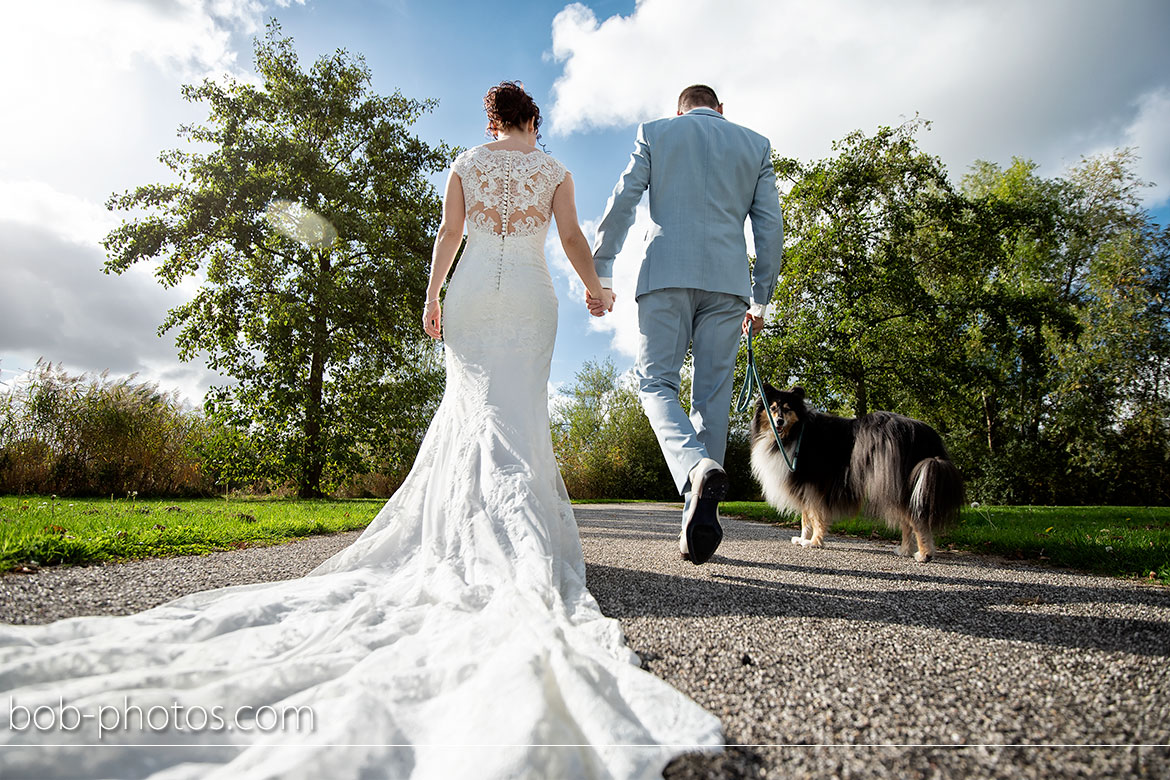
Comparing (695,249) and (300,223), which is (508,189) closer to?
(695,249)

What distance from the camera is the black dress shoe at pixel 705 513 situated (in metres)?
2.60

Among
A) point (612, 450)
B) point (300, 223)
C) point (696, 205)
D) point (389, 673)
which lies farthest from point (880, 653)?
point (612, 450)

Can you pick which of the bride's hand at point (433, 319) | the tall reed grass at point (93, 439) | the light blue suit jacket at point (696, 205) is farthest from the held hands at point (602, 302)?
the tall reed grass at point (93, 439)

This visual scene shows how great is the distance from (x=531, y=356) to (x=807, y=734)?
92.5 inches

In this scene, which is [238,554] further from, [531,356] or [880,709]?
[880,709]

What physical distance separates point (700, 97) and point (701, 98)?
0.04ft

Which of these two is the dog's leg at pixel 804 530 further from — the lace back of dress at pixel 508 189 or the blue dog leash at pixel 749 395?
the lace back of dress at pixel 508 189

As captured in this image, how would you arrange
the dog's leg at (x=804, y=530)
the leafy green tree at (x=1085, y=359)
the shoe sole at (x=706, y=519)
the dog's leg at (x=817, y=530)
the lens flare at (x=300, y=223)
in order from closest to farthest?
1. the shoe sole at (x=706, y=519)
2. the dog's leg at (x=817, y=530)
3. the dog's leg at (x=804, y=530)
4. the lens flare at (x=300, y=223)
5. the leafy green tree at (x=1085, y=359)

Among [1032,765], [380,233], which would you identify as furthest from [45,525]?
[380,233]

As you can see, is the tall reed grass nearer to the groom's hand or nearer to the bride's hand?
the bride's hand

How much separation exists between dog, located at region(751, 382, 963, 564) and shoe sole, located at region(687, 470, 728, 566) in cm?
158

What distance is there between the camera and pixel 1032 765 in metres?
1.14

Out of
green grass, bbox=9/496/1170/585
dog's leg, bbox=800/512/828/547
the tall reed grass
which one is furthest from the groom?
the tall reed grass

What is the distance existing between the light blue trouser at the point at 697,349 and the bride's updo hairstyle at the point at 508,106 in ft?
4.61
